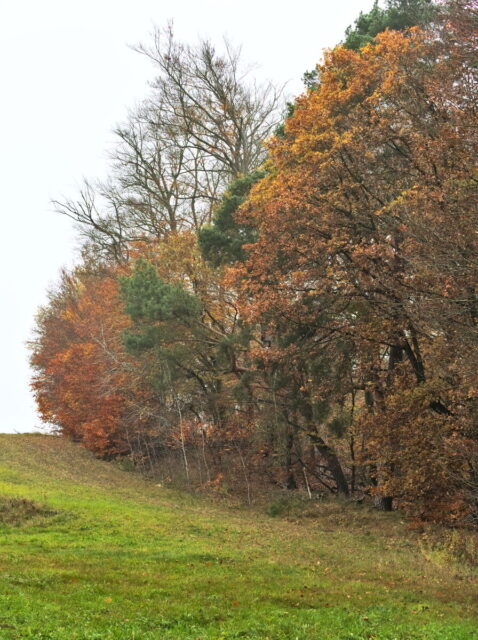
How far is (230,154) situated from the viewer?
127ft

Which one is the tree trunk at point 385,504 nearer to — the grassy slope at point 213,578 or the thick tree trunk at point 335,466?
the grassy slope at point 213,578

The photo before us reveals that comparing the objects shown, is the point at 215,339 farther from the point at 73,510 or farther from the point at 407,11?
the point at 407,11

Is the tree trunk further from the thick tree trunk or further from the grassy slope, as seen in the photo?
the thick tree trunk

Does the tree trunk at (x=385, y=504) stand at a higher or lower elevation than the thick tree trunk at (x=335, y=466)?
lower

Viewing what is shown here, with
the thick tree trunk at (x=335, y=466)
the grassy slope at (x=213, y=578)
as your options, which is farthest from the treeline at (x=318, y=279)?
the grassy slope at (x=213, y=578)

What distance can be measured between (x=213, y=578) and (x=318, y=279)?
A: 475 inches

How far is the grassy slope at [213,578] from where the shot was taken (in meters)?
10.2

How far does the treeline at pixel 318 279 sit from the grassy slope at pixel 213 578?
3914 millimetres

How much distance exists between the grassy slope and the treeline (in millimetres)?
3914

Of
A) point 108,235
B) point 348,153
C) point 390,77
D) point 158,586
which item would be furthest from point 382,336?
point 108,235

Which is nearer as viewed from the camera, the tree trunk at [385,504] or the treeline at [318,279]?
the treeline at [318,279]

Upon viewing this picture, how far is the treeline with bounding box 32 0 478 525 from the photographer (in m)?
17.9

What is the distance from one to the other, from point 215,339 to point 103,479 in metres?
8.97

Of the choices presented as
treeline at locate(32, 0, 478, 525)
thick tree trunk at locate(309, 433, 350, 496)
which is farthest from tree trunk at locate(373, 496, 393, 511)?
thick tree trunk at locate(309, 433, 350, 496)
